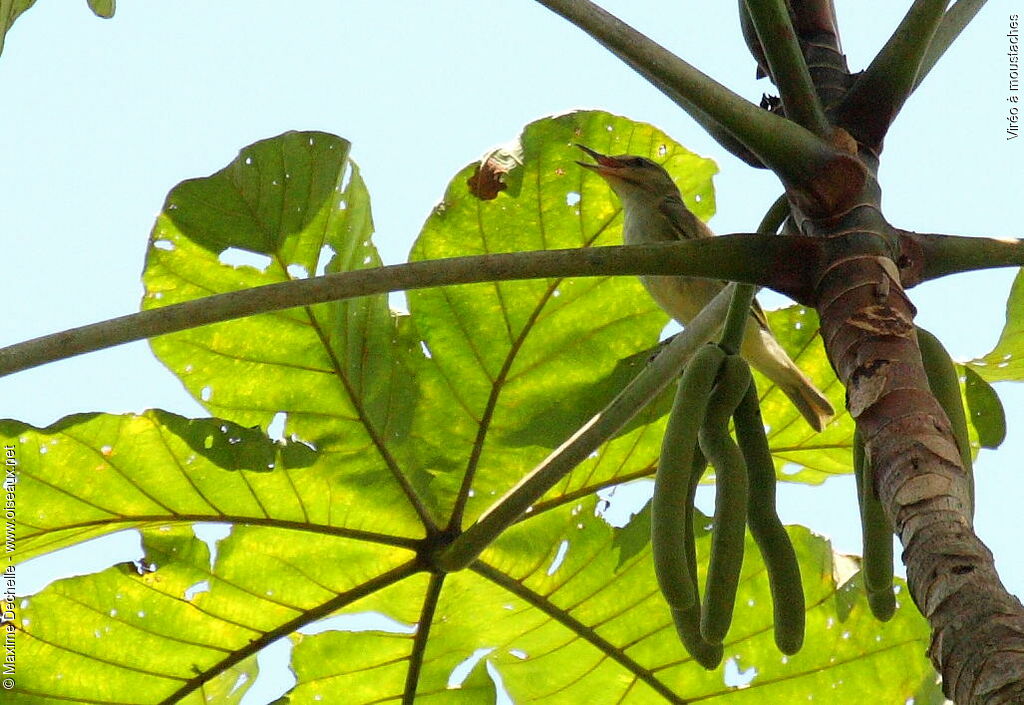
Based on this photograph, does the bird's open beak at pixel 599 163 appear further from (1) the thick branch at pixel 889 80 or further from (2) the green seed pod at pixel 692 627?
(2) the green seed pod at pixel 692 627

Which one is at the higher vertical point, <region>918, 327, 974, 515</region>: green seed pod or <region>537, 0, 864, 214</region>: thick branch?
<region>537, 0, 864, 214</region>: thick branch

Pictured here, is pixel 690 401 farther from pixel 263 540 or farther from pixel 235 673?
pixel 235 673

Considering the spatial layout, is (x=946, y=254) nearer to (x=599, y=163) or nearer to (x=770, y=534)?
(x=770, y=534)

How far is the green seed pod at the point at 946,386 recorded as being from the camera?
5.67 feet

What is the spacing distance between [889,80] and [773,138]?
0.25m

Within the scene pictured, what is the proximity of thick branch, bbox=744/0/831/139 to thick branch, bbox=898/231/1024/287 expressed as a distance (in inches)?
9.0

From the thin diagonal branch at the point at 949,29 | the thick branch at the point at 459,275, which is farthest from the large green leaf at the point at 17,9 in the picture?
the thin diagonal branch at the point at 949,29

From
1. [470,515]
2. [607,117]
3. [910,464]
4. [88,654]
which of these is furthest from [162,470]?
[910,464]

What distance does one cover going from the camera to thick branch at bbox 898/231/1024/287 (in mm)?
1796

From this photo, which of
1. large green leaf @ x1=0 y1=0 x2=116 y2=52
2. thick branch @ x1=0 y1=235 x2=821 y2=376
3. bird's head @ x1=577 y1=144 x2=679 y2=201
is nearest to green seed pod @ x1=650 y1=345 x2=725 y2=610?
thick branch @ x1=0 y1=235 x2=821 y2=376

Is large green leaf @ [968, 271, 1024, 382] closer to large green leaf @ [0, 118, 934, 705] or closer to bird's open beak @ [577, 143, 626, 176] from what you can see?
large green leaf @ [0, 118, 934, 705]

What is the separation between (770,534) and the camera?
5.98 feet

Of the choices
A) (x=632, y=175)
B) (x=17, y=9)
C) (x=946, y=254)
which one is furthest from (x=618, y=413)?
(x=17, y=9)

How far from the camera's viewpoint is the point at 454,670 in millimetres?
3049
